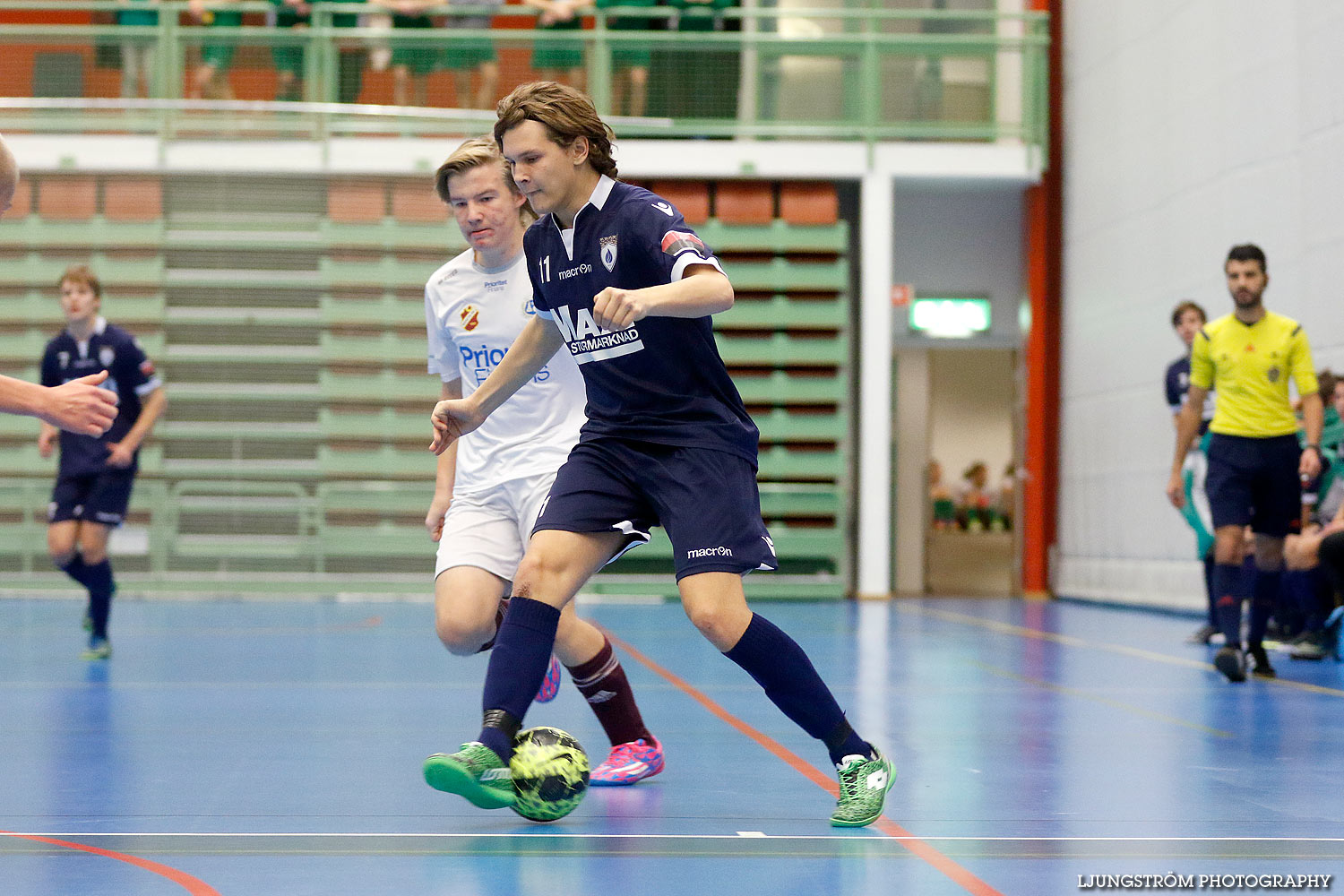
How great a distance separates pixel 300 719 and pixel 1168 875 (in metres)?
3.50

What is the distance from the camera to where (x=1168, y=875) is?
114 inches

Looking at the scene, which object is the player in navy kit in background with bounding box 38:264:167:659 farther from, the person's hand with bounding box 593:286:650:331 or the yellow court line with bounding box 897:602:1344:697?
the yellow court line with bounding box 897:602:1344:697

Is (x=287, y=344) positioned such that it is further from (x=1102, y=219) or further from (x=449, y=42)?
(x=1102, y=219)

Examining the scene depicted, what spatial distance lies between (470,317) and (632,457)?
3.62ft

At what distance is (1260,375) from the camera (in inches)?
270

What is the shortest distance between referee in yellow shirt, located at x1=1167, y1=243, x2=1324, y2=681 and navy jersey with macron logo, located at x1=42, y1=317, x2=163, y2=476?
5745mm

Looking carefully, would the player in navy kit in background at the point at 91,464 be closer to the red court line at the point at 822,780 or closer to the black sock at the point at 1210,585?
the red court line at the point at 822,780

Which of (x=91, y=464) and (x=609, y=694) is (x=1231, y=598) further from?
(x=91, y=464)

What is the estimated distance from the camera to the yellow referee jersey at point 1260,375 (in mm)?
6848

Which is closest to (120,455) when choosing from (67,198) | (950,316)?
(67,198)

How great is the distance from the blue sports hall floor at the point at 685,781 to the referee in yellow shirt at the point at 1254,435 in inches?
23.7

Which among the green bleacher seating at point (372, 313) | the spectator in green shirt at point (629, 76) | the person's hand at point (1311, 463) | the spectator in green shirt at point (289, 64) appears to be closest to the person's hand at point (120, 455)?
the person's hand at point (1311, 463)

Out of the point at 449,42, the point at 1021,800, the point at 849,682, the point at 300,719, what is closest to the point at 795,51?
the point at 449,42

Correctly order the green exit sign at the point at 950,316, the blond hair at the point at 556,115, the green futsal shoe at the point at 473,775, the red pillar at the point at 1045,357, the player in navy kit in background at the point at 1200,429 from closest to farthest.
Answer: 1. the green futsal shoe at the point at 473,775
2. the blond hair at the point at 556,115
3. the player in navy kit in background at the point at 1200,429
4. the red pillar at the point at 1045,357
5. the green exit sign at the point at 950,316
